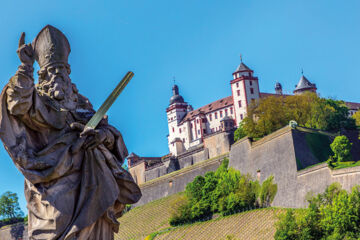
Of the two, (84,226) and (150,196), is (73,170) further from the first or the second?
(150,196)

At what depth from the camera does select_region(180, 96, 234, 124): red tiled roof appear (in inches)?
3135

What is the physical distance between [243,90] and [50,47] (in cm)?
7111

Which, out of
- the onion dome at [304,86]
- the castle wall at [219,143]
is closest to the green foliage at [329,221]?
the castle wall at [219,143]

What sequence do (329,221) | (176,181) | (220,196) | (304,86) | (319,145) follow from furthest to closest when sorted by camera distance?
Result: (304,86) < (176,181) < (220,196) < (319,145) < (329,221)

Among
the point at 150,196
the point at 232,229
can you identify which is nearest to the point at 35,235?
the point at 232,229

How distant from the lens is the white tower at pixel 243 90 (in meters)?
75.2

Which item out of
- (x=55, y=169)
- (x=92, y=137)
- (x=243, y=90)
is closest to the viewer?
(x=55, y=169)

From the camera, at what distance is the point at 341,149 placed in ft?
134

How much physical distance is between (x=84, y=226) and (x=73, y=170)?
1.60ft

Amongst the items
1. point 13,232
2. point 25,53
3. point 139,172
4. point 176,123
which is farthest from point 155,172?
point 25,53

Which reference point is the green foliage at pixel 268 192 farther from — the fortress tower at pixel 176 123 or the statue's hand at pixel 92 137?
the fortress tower at pixel 176 123

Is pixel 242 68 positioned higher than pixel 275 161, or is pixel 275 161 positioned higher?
pixel 242 68

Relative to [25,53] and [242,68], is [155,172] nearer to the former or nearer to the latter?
[242,68]

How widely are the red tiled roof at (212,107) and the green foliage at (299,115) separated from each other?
25017 millimetres
